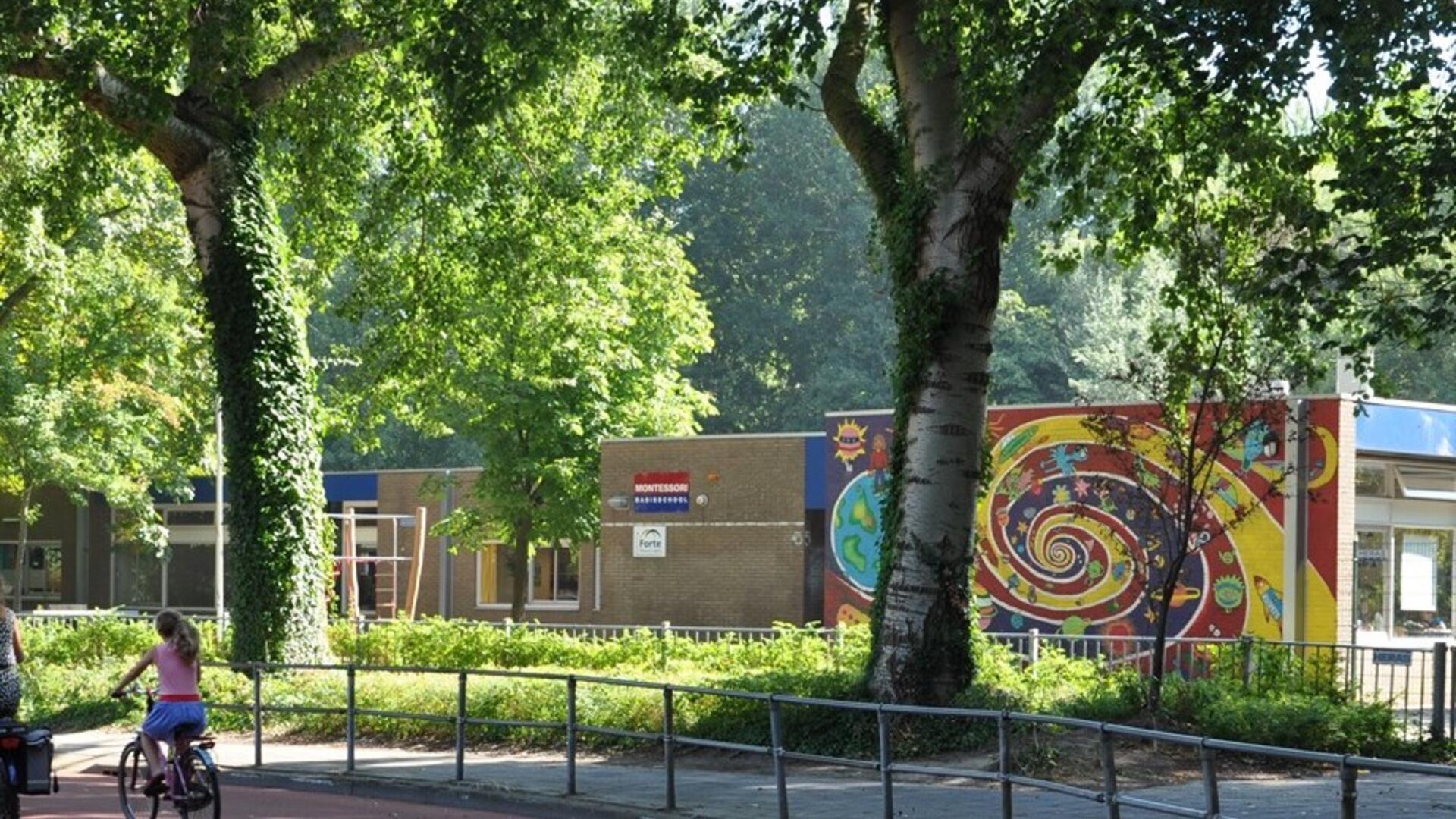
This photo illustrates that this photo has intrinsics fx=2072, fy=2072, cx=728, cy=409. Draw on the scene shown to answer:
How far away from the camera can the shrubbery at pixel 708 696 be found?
18703 millimetres

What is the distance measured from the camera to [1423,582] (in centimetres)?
3538

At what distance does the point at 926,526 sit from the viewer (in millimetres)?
19094

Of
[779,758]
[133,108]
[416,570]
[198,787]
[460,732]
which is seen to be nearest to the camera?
[198,787]

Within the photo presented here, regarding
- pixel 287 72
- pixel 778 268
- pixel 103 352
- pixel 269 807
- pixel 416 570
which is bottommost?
pixel 416 570

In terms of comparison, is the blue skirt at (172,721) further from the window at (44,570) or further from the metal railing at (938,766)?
the window at (44,570)

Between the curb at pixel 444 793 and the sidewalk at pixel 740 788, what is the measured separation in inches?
0.9

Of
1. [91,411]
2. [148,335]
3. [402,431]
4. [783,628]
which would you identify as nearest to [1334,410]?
[783,628]

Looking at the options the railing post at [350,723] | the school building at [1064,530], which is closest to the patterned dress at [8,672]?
the railing post at [350,723]

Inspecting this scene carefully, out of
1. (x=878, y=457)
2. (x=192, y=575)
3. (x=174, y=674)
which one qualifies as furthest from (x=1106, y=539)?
(x=192, y=575)

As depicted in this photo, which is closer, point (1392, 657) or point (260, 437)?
point (1392, 657)

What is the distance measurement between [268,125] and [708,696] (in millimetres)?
12762

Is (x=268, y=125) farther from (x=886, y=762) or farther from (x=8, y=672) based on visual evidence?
(x=886, y=762)

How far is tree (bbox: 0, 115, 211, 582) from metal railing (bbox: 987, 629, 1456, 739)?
686 inches

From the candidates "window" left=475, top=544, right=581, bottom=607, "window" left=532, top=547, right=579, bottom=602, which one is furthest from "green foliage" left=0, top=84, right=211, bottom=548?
"window" left=532, top=547, right=579, bottom=602
